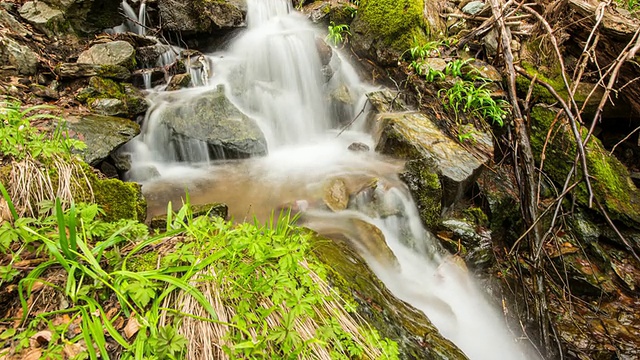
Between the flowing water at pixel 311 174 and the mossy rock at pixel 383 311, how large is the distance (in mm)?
761

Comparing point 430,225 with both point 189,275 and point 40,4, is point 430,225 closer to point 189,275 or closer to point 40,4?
point 189,275

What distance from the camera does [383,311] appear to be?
236 cm

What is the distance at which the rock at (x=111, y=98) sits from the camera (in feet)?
16.1

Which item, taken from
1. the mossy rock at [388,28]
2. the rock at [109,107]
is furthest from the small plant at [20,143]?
the mossy rock at [388,28]

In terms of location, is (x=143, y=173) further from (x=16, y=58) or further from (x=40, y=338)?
(x=40, y=338)

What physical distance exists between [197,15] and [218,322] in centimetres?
823

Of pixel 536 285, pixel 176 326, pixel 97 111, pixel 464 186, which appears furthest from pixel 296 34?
pixel 176 326

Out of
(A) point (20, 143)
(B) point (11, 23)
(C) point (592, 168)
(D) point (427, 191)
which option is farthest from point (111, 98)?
(C) point (592, 168)

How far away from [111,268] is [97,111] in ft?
13.9

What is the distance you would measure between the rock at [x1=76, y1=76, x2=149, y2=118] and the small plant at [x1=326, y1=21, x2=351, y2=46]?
5144 mm

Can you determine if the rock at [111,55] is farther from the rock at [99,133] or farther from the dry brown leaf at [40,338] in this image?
the dry brown leaf at [40,338]

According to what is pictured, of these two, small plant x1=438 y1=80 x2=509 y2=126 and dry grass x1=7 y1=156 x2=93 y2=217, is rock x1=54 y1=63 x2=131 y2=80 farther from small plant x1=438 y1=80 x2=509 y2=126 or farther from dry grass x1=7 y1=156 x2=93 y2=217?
small plant x1=438 y1=80 x2=509 y2=126

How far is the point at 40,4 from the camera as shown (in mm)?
5879

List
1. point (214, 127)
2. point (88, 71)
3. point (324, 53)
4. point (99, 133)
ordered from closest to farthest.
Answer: point (99, 133)
point (88, 71)
point (214, 127)
point (324, 53)
